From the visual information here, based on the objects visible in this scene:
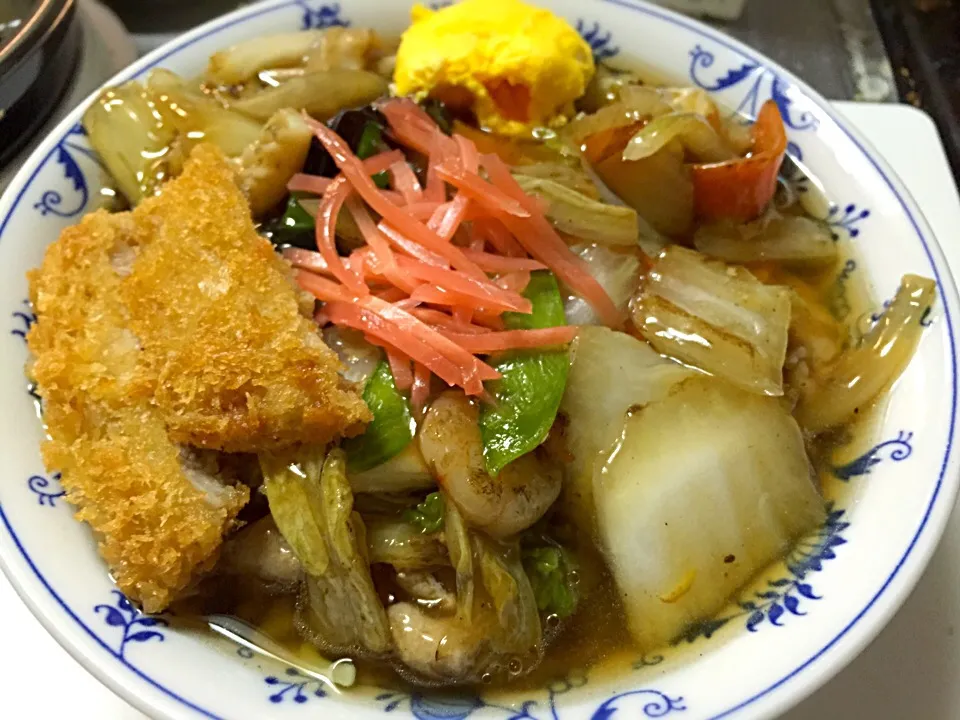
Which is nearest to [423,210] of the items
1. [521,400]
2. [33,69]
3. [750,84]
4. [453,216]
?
[453,216]

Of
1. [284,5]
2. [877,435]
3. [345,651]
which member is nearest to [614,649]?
[345,651]

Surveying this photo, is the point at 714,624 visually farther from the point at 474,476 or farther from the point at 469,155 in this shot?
the point at 469,155

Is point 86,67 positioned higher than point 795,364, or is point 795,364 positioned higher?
point 86,67

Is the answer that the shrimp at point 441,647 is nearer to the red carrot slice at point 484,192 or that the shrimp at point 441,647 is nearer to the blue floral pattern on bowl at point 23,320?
the red carrot slice at point 484,192

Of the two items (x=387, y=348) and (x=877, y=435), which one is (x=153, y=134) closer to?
(x=387, y=348)

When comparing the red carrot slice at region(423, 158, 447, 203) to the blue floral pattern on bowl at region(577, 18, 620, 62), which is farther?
the blue floral pattern on bowl at region(577, 18, 620, 62)

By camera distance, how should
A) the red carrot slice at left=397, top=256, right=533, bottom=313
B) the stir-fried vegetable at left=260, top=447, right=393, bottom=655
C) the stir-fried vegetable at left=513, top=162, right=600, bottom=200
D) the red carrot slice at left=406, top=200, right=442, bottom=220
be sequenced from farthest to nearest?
1. the stir-fried vegetable at left=513, top=162, right=600, bottom=200
2. the red carrot slice at left=406, top=200, right=442, bottom=220
3. the red carrot slice at left=397, top=256, right=533, bottom=313
4. the stir-fried vegetable at left=260, top=447, right=393, bottom=655

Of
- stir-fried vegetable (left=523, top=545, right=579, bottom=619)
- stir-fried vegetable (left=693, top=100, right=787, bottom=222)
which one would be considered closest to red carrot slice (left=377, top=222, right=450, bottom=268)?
stir-fried vegetable (left=523, top=545, right=579, bottom=619)

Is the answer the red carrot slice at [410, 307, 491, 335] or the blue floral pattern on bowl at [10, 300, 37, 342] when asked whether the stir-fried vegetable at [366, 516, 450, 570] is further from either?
the blue floral pattern on bowl at [10, 300, 37, 342]
